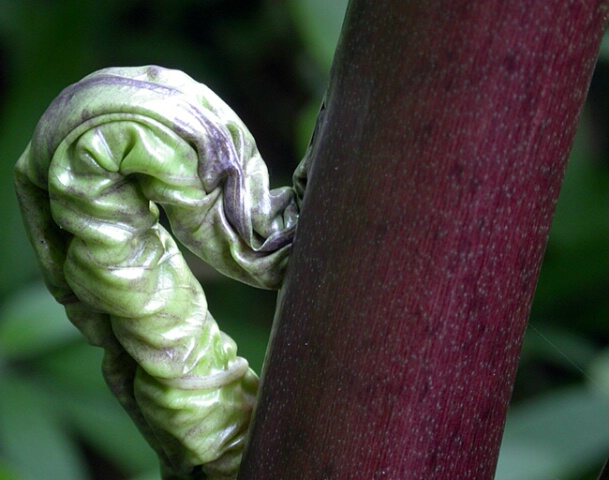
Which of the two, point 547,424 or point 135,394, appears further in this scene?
point 547,424

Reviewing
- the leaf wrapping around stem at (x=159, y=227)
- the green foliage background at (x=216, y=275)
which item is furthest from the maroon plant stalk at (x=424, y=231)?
the green foliage background at (x=216, y=275)

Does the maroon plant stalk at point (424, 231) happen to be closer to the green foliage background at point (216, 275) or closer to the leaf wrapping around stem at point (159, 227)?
the leaf wrapping around stem at point (159, 227)

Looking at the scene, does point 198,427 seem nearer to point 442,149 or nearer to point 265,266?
point 265,266

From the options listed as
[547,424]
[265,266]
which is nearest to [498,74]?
[265,266]

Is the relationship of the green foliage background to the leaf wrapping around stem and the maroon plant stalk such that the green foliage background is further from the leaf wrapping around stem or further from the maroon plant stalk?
the maroon plant stalk

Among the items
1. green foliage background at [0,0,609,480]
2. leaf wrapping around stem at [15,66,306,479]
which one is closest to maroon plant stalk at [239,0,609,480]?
leaf wrapping around stem at [15,66,306,479]

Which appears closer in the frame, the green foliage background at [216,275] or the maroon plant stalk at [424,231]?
the maroon plant stalk at [424,231]
